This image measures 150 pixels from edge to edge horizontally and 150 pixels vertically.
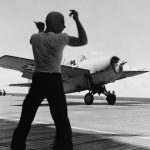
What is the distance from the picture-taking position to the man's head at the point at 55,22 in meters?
3.45

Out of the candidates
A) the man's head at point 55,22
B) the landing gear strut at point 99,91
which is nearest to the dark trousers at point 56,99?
the man's head at point 55,22

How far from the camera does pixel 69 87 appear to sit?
2338cm

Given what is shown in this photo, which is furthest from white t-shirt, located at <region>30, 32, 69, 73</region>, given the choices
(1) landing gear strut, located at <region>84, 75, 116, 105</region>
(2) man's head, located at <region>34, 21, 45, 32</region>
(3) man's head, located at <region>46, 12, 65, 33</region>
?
(1) landing gear strut, located at <region>84, 75, 116, 105</region>

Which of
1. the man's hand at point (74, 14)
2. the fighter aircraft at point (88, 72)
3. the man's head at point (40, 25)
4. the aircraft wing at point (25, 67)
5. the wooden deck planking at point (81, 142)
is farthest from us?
the fighter aircraft at point (88, 72)

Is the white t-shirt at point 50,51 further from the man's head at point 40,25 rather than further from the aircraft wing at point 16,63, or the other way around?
the aircraft wing at point 16,63

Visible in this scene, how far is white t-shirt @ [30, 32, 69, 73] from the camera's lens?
11.3 feet

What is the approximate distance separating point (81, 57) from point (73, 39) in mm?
20163

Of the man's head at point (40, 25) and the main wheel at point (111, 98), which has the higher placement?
the man's head at point (40, 25)

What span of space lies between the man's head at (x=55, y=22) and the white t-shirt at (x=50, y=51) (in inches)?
2.5

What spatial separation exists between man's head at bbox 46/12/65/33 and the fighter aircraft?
1571 centimetres

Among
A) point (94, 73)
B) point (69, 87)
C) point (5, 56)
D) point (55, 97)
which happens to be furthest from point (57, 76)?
point (69, 87)

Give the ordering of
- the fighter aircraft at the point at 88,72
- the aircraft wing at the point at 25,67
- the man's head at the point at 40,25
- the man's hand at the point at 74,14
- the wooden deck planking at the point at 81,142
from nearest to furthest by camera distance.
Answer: the man's hand at the point at 74,14
the man's head at the point at 40,25
the wooden deck planking at the point at 81,142
the aircraft wing at the point at 25,67
the fighter aircraft at the point at 88,72

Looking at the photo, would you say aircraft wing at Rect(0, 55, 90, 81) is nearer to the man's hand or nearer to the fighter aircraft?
the fighter aircraft

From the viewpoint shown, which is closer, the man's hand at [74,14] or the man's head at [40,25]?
the man's hand at [74,14]
